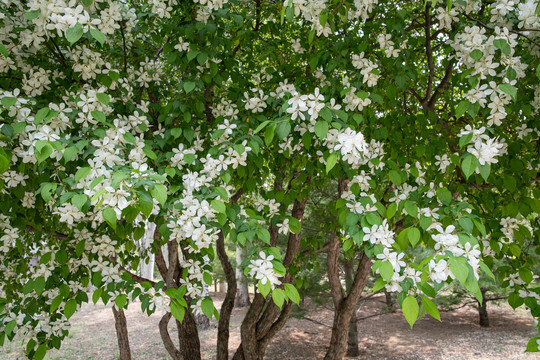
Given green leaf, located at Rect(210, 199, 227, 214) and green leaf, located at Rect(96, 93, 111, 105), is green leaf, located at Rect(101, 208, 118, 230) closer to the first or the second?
green leaf, located at Rect(210, 199, 227, 214)

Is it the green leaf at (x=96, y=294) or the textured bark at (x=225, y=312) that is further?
the textured bark at (x=225, y=312)

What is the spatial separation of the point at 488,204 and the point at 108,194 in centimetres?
253

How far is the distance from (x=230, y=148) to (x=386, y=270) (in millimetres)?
957

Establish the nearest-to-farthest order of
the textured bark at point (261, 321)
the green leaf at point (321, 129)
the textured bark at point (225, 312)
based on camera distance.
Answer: the green leaf at point (321, 129) < the textured bark at point (261, 321) < the textured bark at point (225, 312)

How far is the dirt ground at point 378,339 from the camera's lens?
641 centimetres

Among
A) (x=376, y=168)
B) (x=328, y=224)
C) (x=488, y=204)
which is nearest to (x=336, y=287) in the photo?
(x=328, y=224)

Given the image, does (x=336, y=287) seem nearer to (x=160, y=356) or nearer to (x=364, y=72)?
(x=364, y=72)

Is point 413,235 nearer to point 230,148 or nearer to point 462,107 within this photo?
point 462,107

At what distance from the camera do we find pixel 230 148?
2.04 m

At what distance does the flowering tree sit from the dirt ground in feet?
13.4

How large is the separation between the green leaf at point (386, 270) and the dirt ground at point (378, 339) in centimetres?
455

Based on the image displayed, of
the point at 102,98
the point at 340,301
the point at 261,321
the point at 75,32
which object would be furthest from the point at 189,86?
the point at 340,301

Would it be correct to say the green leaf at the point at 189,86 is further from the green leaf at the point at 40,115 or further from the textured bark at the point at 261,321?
the textured bark at the point at 261,321

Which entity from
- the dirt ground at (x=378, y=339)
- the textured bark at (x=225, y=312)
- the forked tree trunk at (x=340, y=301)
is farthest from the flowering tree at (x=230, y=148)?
the dirt ground at (x=378, y=339)
